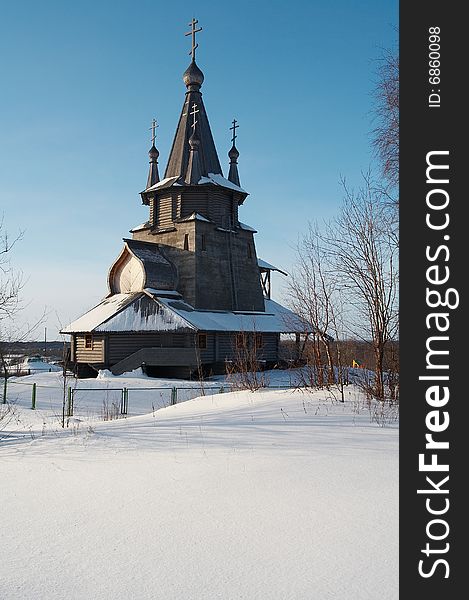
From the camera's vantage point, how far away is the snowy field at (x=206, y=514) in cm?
374

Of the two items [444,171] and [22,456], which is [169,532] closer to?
[444,171]

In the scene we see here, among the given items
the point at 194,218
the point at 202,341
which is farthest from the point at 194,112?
the point at 202,341

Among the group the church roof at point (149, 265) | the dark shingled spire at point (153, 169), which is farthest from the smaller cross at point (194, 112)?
the church roof at point (149, 265)

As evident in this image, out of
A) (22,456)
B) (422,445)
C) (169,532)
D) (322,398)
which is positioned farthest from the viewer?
(322,398)

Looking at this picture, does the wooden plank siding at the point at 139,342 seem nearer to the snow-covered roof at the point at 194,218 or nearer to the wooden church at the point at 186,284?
the wooden church at the point at 186,284

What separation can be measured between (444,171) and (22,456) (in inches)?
260

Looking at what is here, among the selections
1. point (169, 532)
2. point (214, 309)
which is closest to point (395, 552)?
point (169, 532)

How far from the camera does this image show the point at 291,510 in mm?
4863

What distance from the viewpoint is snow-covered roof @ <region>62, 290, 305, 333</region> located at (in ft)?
→ 92.4

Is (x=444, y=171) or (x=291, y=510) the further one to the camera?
(x=291, y=510)

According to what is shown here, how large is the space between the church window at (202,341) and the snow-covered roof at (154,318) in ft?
2.75

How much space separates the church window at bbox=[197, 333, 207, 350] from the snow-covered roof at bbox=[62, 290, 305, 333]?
839 millimetres

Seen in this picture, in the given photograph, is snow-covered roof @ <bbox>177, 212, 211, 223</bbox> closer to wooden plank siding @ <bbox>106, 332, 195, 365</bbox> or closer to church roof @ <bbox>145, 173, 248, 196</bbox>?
church roof @ <bbox>145, 173, 248, 196</bbox>

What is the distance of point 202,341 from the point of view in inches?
1169
